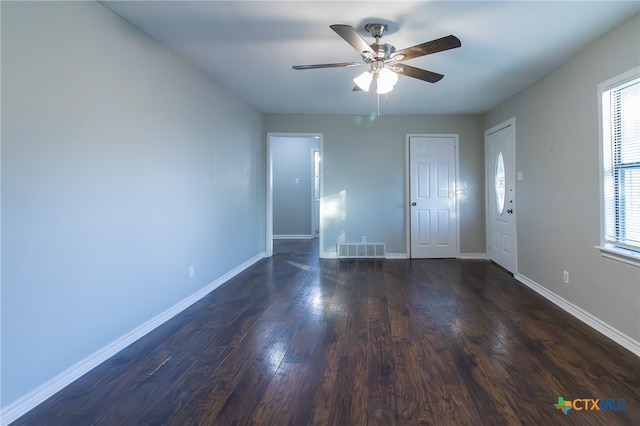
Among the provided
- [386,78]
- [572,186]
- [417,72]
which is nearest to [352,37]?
[386,78]

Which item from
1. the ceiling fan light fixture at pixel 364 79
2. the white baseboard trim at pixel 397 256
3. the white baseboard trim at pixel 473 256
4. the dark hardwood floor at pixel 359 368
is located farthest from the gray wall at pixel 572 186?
the ceiling fan light fixture at pixel 364 79

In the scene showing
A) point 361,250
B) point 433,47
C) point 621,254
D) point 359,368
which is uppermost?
point 433,47

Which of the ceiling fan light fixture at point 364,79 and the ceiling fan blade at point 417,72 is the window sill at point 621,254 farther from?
the ceiling fan light fixture at point 364,79

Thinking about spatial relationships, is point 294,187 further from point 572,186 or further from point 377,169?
point 572,186

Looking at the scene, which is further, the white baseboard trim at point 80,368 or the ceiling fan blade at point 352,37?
the ceiling fan blade at point 352,37

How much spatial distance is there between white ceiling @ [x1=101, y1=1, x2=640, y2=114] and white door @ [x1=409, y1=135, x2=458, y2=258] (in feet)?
4.66

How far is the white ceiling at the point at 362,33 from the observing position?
2.04m

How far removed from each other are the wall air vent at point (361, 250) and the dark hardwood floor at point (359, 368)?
1.87 metres

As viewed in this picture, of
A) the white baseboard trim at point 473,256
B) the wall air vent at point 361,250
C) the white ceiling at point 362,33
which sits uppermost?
the white ceiling at point 362,33

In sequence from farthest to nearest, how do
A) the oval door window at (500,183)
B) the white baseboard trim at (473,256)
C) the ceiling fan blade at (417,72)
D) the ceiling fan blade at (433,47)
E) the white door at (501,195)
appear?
1. the white baseboard trim at (473,256)
2. the oval door window at (500,183)
3. the white door at (501,195)
4. the ceiling fan blade at (417,72)
5. the ceiling fan blade at (433,47)

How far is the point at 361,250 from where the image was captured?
509 cm

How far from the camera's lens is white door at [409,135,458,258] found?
16.5ft

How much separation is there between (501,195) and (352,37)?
142 inches

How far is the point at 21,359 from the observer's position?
1527mm
